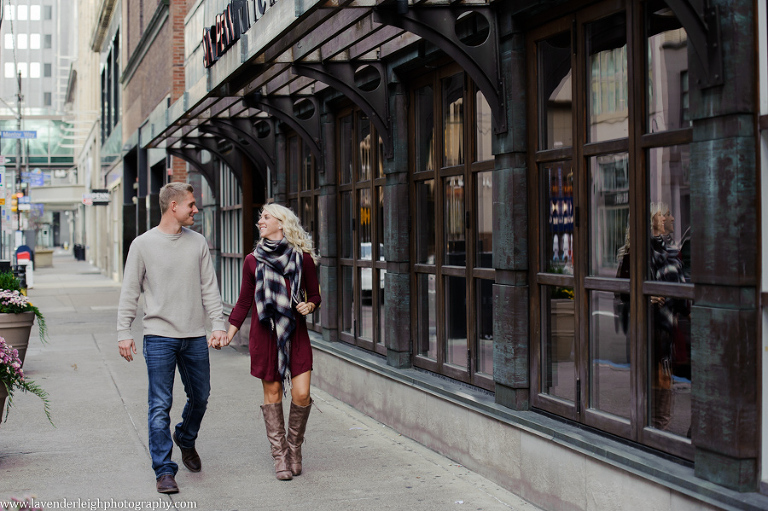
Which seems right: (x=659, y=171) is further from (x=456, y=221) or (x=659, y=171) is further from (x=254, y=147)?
(x=254, y=147)

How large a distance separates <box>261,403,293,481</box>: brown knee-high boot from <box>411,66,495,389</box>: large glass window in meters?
1.53

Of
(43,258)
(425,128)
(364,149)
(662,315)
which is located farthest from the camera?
(43,258)

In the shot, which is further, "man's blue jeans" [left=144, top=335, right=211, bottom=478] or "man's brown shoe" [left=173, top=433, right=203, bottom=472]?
"man's brown shoe" [left=173, top=433, right=203, bottom=472]

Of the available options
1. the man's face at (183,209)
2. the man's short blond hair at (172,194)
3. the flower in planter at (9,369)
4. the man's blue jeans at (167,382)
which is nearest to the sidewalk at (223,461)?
the man's blue jeans at (167,382)

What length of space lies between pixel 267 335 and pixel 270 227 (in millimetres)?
739

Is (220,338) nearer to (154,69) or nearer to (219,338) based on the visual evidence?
(219,338)

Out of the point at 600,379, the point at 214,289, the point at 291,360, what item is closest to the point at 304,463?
the point at 291,360

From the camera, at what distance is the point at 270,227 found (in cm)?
632

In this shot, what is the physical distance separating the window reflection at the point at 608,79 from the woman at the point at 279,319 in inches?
85.3

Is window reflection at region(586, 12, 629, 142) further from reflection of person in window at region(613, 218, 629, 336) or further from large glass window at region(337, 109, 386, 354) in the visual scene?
large glass window at region(337, 109, 386, 354)

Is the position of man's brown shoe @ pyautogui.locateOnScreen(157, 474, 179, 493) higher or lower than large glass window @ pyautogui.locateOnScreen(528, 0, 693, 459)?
lower

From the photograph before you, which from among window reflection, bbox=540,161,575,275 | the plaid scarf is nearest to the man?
the plaid scarf

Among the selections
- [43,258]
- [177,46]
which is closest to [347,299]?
[177,46]

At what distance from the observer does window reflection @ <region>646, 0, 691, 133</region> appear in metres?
4.68
